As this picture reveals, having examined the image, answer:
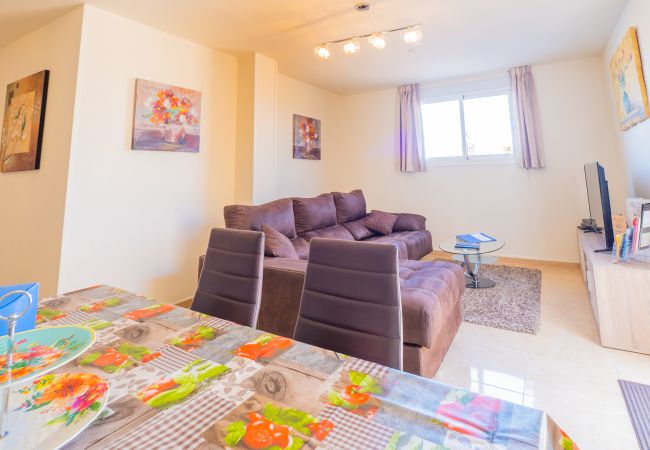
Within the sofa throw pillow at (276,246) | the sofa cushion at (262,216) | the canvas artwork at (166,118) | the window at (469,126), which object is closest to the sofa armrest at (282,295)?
the sofa throw pillow at (276,246)

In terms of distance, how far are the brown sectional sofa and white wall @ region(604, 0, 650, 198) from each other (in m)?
2.00

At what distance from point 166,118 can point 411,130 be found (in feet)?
11.8

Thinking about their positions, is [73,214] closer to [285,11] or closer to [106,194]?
[106,194]

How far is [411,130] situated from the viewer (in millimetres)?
4996

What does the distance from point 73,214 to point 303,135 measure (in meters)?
3.17

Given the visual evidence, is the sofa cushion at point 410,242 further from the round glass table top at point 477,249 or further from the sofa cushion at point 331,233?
the round glass table top at point 477,249

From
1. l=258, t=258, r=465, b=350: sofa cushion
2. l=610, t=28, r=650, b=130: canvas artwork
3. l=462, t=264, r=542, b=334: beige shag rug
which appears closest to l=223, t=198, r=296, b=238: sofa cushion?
l=258, t=258, r=465, b=350: sofa cushion

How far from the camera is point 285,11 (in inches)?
110

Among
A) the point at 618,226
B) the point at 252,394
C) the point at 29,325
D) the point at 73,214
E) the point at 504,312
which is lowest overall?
the point at 504,312

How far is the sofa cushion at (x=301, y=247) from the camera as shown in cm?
292

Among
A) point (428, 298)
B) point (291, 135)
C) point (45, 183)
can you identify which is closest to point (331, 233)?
point (291, 135)

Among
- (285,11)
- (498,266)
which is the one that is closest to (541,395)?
(498,266)

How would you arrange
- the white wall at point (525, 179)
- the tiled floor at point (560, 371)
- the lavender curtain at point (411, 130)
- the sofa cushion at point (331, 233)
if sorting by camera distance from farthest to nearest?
the lavender curtain at point (411, 130) → the white wall at point (525, 179) → the sofa cushion at point (331, 233) → the tiled floor at point (560, 371)

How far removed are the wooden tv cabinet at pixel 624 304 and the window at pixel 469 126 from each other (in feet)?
9.21
